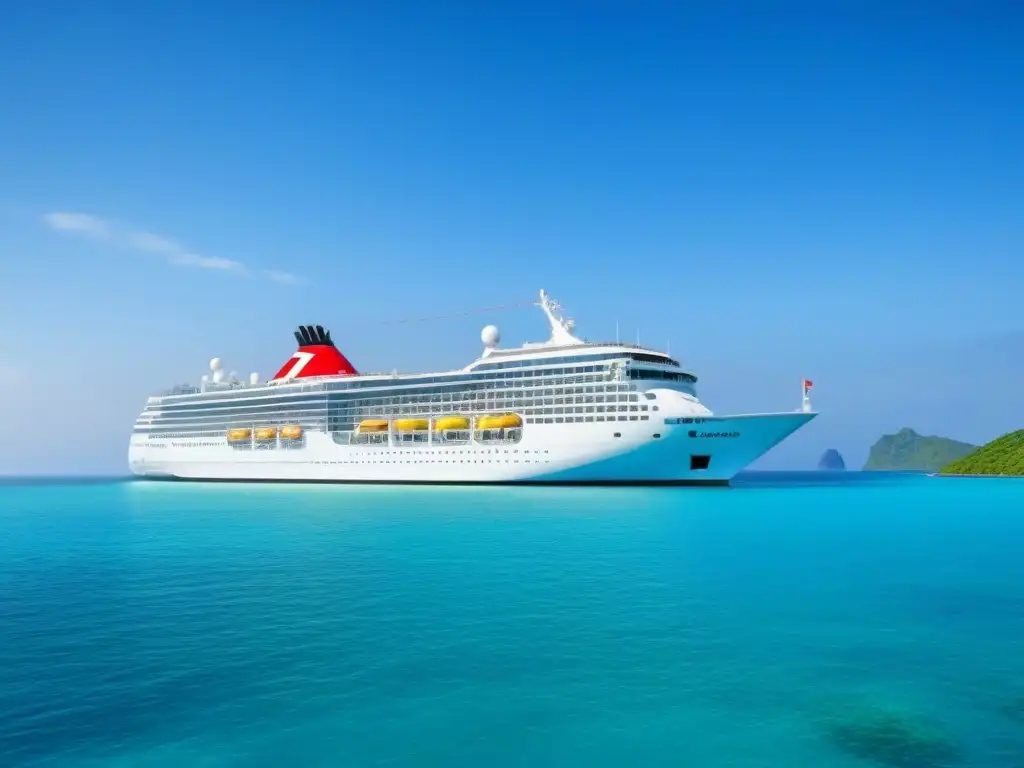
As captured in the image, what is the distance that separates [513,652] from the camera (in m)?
14.6

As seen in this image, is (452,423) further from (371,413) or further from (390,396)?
(371,413)

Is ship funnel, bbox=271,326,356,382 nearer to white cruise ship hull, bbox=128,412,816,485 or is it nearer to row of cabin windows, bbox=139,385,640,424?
row of cabin windows, bbox=139,385,640,424

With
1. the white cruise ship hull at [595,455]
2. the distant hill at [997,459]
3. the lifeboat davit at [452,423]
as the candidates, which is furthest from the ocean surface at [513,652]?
the distant hill at [997,459]

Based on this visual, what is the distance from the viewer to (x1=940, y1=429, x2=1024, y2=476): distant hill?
12344cm

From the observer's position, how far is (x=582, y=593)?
792 inches

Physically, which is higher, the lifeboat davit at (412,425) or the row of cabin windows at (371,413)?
the row of cabin windows at (371,413)

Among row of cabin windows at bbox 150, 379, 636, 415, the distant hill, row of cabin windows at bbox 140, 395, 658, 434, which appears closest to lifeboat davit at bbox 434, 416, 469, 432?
row of cabin windows at bbox 150, 379, 636, 415

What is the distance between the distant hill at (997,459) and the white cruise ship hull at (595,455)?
9078 cm

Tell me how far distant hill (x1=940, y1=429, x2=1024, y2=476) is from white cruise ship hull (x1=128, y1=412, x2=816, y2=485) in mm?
90780

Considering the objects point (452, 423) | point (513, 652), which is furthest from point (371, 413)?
point (513, 652)

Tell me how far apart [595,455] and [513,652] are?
42.7 m

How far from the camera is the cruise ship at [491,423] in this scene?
55844 millimetres

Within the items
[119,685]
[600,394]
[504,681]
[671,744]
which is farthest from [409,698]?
[600,394]

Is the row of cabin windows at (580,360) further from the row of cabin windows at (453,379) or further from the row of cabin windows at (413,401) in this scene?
the row of cabin windows at (413,401)
